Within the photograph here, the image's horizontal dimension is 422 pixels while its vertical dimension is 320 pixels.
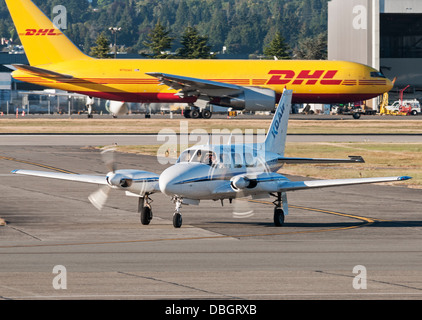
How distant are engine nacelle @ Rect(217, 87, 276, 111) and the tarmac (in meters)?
49.0

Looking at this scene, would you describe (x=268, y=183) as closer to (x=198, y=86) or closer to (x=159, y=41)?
(x=198, y=86)

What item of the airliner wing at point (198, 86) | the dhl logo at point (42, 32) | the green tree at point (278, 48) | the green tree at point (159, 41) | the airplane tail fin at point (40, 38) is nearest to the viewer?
the airliner wing at point (198, 86)

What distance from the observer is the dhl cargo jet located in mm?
85500

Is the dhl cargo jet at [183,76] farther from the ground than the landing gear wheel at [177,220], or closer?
farther from the ground

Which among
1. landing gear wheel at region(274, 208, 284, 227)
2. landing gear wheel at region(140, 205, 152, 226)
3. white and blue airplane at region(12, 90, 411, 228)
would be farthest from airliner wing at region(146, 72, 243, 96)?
landing gear wheel at region(274, 208, 284, 227)

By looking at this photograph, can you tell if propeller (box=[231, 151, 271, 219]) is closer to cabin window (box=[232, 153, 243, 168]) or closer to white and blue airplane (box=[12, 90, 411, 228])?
white and blue airplane (box=[12, 90, 411, 228])

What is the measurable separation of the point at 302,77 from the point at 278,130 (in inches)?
2317

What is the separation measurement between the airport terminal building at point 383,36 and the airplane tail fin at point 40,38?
155 feet

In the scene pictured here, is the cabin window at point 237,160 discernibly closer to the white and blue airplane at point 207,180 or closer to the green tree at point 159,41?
the white and blue airplane at point 207,180

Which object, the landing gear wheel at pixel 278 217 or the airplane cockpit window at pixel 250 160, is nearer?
the landing gear wheel at pixel 278 217

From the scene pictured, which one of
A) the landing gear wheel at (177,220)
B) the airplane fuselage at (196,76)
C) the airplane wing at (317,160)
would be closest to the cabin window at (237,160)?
the landing gear wheel at (177,220)

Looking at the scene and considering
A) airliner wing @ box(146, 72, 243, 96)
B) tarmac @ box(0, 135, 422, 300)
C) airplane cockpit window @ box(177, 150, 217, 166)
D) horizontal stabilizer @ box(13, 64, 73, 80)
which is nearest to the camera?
tarmac @ box(0, 135, 422, 300)

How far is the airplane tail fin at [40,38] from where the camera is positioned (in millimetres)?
88688

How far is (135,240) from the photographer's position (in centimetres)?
2286
